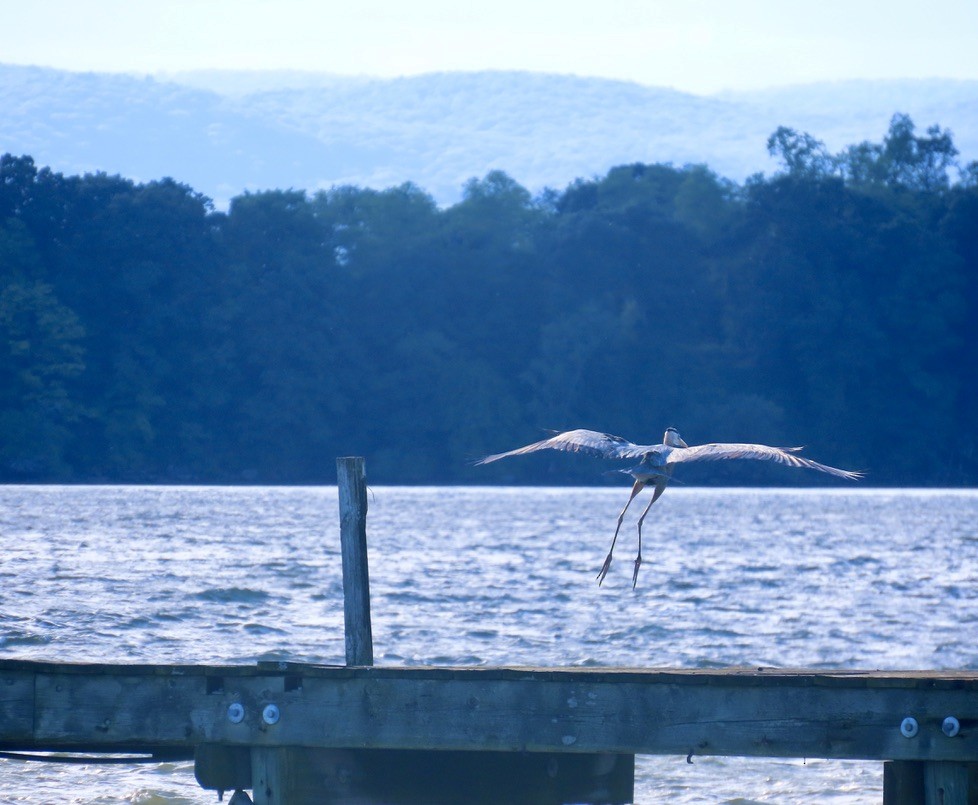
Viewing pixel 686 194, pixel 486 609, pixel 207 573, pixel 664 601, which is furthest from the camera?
pixel 686 194

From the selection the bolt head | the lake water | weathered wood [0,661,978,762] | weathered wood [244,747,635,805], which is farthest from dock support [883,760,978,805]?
the lake water

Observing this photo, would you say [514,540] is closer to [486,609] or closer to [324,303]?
[486,609]

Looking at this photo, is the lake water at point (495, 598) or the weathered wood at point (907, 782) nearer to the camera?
the weathered wood at point (907, 782)

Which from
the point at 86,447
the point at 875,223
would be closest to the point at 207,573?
the point at 86,447

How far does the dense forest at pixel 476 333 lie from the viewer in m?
69.4

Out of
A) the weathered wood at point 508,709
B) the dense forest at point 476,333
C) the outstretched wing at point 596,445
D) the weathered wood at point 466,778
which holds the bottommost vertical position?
the weathered wood at point 466,778

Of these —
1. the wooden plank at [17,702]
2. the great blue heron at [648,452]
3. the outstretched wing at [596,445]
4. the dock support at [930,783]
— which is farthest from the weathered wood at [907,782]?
the wooden plank at [17,702]

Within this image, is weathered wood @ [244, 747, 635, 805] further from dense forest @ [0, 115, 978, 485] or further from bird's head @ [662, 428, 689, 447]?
dense forest @ [0, 115, 978, 485]

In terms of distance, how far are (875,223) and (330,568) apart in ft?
169

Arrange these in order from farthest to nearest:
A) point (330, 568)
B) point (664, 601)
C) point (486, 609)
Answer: point (330, 568) → point (664, 601) → point (486, 609)

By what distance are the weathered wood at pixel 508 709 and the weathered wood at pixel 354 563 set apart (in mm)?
994

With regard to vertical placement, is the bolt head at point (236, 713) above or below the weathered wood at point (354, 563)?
below

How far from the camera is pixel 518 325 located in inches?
3004

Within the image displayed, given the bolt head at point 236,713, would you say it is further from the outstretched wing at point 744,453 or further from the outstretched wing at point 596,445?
the outstretched wing at point 744,453
